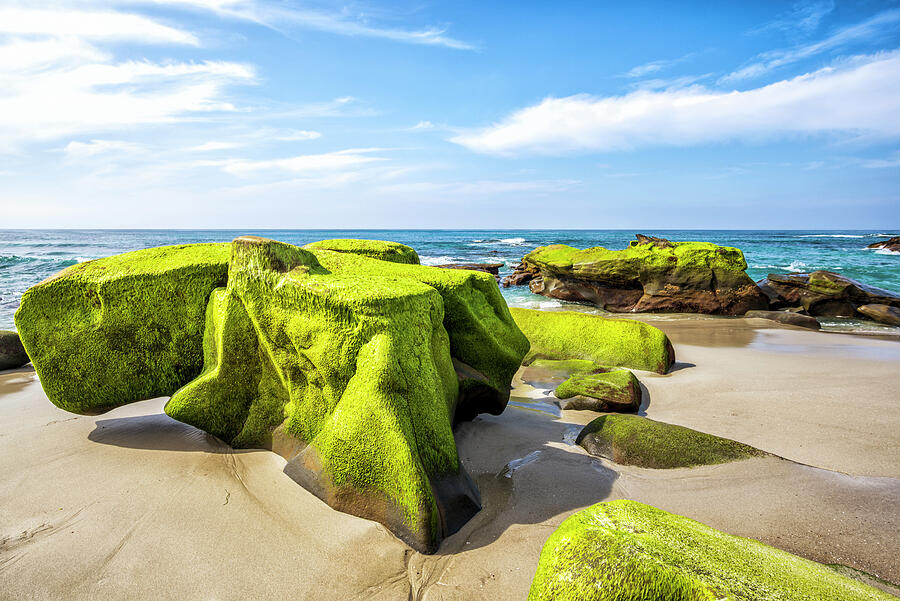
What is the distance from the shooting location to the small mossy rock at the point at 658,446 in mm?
4082

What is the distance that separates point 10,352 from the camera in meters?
7.89

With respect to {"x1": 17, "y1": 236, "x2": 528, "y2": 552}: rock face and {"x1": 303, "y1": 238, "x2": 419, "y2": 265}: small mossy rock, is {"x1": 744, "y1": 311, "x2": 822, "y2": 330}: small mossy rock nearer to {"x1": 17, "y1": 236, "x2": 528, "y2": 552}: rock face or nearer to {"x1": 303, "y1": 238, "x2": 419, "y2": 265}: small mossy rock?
{"x1": 17, "y1": 236, "x2": 528, "y2": 552}: rock face

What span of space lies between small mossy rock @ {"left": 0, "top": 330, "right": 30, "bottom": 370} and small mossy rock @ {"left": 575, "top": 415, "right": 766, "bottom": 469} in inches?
373

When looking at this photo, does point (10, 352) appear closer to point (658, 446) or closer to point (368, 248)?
point (368, 248)

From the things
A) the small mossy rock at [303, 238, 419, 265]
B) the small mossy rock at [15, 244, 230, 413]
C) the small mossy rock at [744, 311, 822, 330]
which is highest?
the small mossy rock at [303, 238, 419, 265]

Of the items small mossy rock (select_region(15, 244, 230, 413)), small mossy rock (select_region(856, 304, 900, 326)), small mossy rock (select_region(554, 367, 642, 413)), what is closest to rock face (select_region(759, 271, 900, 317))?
small mossy rock (select_region(856, 304, 900, 326))

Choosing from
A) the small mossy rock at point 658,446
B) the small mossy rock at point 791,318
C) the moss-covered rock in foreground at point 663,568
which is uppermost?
the moss-covered rock in foreground at point 663,568

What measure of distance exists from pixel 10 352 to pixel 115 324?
18.2 feet

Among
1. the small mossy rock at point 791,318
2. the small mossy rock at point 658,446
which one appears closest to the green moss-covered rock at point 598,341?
the small mossy rock at point 658,446

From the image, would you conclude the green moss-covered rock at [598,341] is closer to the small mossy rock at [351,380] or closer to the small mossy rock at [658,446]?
the small mossy rock at [658,446]

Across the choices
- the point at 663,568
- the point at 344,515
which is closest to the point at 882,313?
the point at 663,568

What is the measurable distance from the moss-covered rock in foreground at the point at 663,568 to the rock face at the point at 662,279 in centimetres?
1344

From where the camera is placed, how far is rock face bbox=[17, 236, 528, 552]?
3.24 m

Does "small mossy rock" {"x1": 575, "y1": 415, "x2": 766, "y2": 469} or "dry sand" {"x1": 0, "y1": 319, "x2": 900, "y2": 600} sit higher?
"small mossy rock" {"x1": 575, "y1": 415, "x2": 766, "y2": 469}
